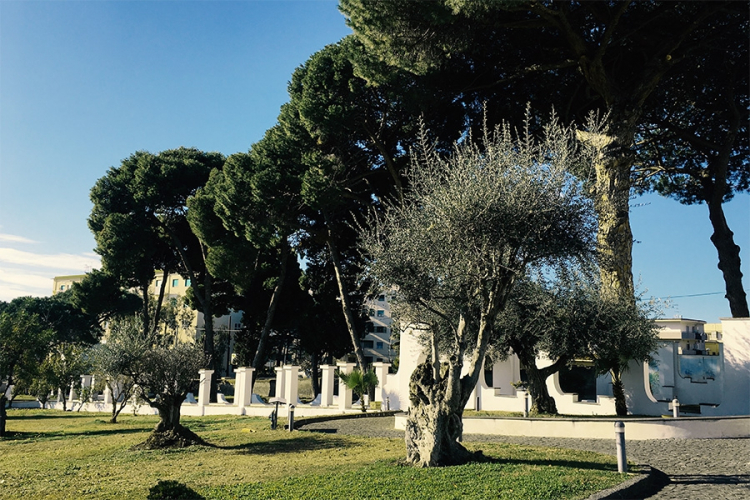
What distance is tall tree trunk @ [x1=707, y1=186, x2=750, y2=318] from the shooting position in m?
23.8

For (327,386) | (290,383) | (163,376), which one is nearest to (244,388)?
(290,383)

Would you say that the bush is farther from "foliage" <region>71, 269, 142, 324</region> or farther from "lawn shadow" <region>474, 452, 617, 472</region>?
"foliage" <region>71, 269, 142, 324</region>

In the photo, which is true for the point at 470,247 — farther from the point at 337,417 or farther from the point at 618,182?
the point at 337,417

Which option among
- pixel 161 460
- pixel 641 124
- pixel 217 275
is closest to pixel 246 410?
pixel 217 275

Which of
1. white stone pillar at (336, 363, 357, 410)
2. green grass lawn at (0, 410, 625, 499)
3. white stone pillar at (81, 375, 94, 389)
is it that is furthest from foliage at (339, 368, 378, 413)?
white stone pillar at (81, 375, 94, 389)

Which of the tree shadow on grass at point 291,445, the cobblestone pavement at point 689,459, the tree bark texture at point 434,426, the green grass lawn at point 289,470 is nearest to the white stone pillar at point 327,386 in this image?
the green grass lawn at point 289,470

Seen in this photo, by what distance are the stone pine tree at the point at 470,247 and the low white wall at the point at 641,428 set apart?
14.2 ft

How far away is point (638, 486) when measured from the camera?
330 inches

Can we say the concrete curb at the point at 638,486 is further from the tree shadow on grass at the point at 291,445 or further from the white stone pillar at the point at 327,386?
the white stone pillar at the point at 327,386

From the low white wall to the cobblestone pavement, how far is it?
0.89 feet

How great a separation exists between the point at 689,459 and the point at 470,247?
18.6 ft

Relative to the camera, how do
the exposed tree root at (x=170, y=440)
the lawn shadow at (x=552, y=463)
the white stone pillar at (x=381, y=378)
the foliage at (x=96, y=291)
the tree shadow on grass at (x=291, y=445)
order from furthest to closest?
the foliage at (x=96, y=291)
the white stone pillar at (x=381, y=378)
the exposed tree root at (x=170, y=440)
the tree shadow on grass at (x=291, y=445)
the lawn shadow at (x=552, y=463)

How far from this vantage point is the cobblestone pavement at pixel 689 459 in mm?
8438

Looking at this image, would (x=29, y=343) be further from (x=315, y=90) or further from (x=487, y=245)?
(x=487, y=245)
